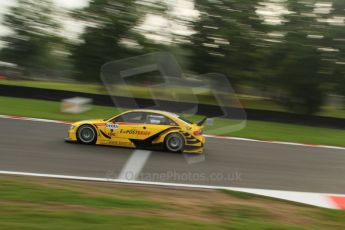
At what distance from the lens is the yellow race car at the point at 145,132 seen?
11234 mm

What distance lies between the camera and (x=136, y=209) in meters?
5.96

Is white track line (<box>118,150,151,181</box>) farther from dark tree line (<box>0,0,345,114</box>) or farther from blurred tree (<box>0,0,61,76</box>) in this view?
blurred tree (<box>0,0,61,76</box>)

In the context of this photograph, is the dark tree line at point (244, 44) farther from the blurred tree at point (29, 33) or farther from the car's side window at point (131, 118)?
the car's side window at point (131, 118)

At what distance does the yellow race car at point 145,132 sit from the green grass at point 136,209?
11.6 feet

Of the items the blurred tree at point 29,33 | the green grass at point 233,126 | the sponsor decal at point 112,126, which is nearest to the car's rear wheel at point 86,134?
the sponsor decal at point 112,126

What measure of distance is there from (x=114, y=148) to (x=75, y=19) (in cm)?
1942

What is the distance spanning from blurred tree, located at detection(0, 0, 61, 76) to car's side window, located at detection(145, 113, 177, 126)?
23.8 m

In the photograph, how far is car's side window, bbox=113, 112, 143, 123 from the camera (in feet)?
37.1

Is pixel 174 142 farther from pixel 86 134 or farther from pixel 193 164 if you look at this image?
pixel 86 134

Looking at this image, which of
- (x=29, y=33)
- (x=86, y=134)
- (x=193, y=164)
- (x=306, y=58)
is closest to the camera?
(x=193, y=164)

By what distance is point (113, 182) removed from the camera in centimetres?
A: 809

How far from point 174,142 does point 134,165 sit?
6.02 ft

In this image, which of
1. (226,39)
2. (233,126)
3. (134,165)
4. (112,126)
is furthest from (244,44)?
(134,165)

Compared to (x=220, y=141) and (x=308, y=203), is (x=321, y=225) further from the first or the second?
(x=220, y=141)
